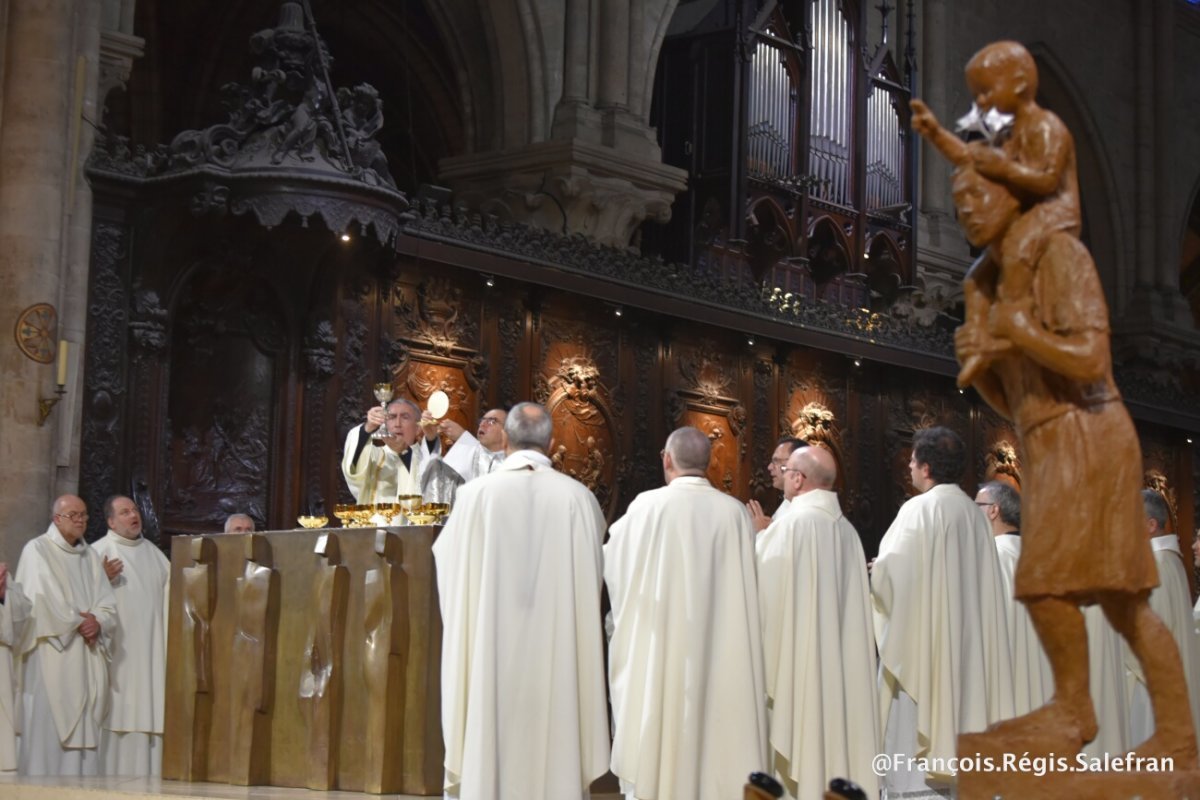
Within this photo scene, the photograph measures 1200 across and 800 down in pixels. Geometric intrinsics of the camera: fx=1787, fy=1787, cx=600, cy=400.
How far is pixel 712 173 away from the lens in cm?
1630

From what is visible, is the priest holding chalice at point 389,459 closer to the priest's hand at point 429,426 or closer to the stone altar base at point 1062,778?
the priest's hand at point 429,426

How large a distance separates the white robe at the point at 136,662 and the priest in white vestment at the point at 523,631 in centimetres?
365

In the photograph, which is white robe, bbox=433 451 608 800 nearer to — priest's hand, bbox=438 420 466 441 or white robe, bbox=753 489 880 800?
white robe, bbox=753 489 880 800

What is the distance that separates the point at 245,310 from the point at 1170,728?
8457 mm

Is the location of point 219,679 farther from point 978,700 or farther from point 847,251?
point 847,251

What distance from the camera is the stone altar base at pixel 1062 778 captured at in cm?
465

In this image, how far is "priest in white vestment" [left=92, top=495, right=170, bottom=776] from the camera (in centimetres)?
1025

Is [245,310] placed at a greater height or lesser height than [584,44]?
lesser

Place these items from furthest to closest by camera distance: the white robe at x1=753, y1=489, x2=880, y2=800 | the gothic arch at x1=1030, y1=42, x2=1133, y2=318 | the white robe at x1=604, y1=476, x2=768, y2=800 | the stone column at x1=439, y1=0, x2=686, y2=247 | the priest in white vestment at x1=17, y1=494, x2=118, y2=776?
the gothic arch at x1=1030, y1=42, x2=1133, y2=318 → the stone column at x1=439, y1=0, x2=686, y2=247 → the priest in white vestment at x1=17, y1=494, x2=118, y2=776 → the white robe at x1=753, y1=489, x2=880, y2=800 → the white robe at x1=604, y1=476, x2=768, y2=800

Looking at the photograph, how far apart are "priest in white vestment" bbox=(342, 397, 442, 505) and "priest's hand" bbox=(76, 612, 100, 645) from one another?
1795 mm

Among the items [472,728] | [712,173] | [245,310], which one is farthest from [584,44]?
[472,728]

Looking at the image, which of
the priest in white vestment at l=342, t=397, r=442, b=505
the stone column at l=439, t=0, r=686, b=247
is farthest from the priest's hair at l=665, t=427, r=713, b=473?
the stone column at l=439, t=0, r=686, b=247

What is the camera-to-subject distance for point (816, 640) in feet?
25.9

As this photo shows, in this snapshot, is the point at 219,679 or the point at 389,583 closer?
the point at 389,583
